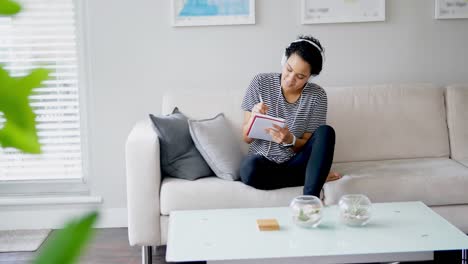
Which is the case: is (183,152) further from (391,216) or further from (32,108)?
(32,108)

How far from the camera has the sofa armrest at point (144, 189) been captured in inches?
118

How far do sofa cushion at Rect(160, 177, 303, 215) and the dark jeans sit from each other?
44 mm

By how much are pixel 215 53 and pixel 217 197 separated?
1061 mm

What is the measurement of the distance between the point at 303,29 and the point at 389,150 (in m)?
0.84

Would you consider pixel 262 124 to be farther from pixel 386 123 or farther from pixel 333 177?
pixel 386 123

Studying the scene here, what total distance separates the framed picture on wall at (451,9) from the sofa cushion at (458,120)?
1.49 ft

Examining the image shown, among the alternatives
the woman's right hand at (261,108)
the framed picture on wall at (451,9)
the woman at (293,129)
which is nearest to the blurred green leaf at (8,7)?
the woman at (293,129)

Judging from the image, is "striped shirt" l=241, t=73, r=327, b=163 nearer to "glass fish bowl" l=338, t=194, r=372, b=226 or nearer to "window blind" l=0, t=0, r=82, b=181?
"glass fish bowl" l=338, t=194, r=372, b=226

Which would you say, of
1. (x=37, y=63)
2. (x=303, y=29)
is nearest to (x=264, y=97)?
(x=303, y=29)

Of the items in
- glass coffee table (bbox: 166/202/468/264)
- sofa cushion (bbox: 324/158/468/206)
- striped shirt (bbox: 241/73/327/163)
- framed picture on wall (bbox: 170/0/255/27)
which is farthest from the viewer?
framed picture on wall (bbox: 170/0/255/27)

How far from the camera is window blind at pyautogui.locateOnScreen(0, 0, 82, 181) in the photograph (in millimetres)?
3670

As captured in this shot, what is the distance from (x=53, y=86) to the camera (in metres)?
3.71

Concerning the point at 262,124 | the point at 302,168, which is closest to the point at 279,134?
the point at 262,124

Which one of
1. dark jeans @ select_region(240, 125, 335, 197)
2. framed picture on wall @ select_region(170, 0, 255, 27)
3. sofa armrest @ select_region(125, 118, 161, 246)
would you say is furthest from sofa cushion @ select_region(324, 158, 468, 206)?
framed picture on wall @ select_region(170, 0, 255, 27)
